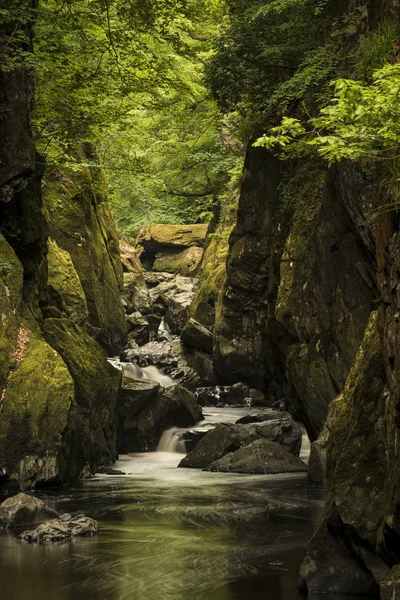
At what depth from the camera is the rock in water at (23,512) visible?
34.2 ft

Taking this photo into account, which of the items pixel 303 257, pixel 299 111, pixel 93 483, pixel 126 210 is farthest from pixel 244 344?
pixel 126 210

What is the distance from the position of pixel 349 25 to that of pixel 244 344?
1198cm

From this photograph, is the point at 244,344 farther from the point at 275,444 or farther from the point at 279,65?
the point at 279,65

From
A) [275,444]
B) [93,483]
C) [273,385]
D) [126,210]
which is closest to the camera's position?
[93,483]

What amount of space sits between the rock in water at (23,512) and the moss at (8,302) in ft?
11.1

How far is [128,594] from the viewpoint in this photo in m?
7.81

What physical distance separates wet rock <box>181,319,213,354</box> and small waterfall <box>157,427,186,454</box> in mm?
8033

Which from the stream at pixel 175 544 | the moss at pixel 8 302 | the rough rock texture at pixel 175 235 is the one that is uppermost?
the rough rock texture at pixel 175 235

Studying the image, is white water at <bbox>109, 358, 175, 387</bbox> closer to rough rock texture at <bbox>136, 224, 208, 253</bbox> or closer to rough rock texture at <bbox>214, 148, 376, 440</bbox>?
rough rock texture at <bbox>214, 148, 376, 440</bbox>

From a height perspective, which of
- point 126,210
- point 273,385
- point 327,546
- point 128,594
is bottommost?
point 128,594

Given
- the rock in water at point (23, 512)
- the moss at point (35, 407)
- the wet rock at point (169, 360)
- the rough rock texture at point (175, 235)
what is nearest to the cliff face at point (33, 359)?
the moss at point (35, 407)

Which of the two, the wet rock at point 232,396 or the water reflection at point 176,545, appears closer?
the water reflection at point 176,545

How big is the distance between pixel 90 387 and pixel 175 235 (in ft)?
75.9

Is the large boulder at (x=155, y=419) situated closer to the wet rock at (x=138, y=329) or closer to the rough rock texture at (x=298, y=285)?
the rough rock texture at (x=298, y=285)
